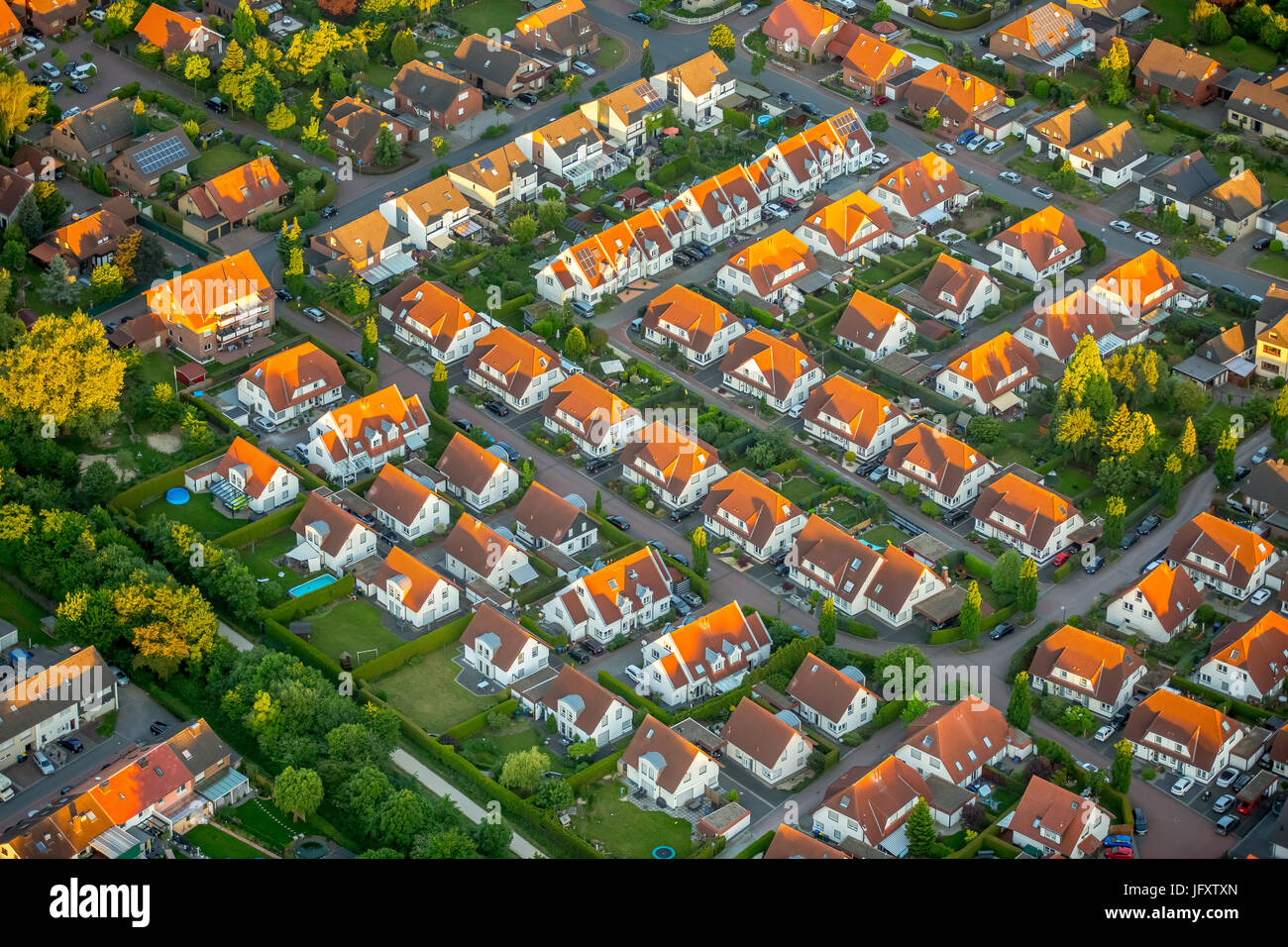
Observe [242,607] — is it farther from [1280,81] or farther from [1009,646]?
[1280,81]

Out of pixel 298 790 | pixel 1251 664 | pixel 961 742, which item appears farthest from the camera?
pixel 1251 664

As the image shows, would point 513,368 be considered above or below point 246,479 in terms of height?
above

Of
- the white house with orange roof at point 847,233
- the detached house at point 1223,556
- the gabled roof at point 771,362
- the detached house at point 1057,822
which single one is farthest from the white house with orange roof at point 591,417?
the detached house at point 1057,822

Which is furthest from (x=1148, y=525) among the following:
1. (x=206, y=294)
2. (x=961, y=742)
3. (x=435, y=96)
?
(x=435, y=96)

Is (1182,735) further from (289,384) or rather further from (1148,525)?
(289,384)

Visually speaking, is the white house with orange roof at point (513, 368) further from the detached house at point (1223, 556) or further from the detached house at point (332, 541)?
the detached house at point (1223, 556)

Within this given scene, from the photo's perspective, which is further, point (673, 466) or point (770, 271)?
point (770, 271)
